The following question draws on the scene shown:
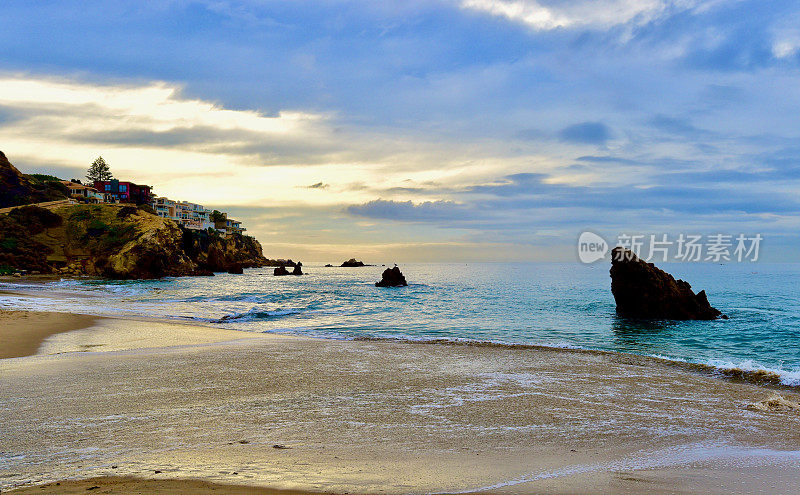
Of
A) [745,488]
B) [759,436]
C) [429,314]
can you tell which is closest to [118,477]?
[745,488]

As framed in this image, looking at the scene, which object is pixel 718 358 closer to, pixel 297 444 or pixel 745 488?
pixel 745 488

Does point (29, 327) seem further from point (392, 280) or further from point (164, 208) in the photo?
point (164, 208)

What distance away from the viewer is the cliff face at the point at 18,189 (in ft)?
399

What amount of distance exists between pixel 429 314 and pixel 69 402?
27.9 metres

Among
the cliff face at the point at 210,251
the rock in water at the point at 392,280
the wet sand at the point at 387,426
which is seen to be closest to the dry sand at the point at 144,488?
the wet sand at the point at 387,426

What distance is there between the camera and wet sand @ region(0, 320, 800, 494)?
218 inches

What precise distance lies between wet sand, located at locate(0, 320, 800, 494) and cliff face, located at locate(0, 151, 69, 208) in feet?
463

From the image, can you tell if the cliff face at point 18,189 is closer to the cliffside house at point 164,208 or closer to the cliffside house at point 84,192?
the cliffside house at point 84,192

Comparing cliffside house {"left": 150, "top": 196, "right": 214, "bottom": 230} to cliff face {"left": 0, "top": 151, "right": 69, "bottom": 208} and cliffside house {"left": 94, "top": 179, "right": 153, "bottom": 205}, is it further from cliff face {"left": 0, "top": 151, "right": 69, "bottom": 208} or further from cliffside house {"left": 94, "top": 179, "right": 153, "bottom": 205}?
cliff face {"left": 0, "top": 151, "right": 69, "bottom": 208}

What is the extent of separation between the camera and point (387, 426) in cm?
798

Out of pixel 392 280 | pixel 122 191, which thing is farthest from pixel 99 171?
pixel 392 280

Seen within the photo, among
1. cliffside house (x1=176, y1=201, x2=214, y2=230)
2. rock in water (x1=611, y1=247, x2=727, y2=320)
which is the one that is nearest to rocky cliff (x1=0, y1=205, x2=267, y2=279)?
cliffside house (x1=176, y1=201, x2=214, y2=230)

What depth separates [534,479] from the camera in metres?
5.48

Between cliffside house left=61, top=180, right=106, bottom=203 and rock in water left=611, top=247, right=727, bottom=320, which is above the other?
cliffside house left=61, top=180, right=106, bottom=203
